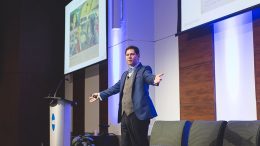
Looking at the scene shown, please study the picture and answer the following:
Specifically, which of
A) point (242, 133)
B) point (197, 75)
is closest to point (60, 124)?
point (197, 75)

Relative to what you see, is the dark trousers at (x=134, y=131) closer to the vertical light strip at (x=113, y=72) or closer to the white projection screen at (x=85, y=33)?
the vertical light strip at (x=113, y=72)

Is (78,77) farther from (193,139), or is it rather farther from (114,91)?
(193,139)

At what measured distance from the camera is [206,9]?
141 inches

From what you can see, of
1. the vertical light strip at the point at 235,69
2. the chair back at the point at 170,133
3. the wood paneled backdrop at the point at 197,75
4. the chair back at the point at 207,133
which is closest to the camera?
the chair back at the point at 207,133

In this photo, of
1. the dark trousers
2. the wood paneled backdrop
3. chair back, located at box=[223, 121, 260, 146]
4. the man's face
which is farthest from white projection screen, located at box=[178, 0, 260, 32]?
the dark trousers

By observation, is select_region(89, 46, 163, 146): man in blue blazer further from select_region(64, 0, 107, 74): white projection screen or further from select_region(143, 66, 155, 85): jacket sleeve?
select_region(64, 0, 107, 74): white projection screen

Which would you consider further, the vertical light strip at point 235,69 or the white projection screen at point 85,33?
the white projection screen at point 85,33

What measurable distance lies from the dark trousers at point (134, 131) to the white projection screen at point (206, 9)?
1.14 m

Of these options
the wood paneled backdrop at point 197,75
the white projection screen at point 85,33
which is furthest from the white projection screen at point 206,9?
the white projection screen at point 85,33

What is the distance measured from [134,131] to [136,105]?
0.22 metres

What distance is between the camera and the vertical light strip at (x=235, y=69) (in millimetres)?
3261

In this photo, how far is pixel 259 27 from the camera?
10.4ft

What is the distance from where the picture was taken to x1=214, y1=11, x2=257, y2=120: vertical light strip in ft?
10.7

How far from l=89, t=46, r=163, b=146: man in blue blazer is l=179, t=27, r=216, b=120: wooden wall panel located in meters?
0.75
